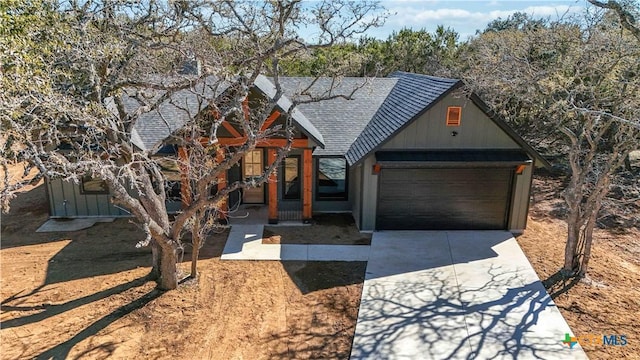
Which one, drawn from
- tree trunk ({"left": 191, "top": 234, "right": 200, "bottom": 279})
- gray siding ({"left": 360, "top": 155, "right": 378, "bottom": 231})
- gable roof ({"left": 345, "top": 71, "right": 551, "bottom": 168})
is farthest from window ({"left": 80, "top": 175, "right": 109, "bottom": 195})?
gray siding ({"left": 360, "top": 155, "right": 378, "bottom": 231})

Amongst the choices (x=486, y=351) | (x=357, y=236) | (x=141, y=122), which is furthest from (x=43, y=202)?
(x=486, y=351)

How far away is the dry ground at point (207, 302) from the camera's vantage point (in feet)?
29.0

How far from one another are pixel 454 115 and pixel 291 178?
19.1ft

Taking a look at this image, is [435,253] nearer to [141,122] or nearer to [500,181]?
[500,181]

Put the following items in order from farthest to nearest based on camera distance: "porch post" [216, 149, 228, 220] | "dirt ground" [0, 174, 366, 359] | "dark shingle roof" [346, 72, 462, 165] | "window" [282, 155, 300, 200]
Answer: "window" [282, 155, 300, 200] → "porch post" [216, 149, 228, 220] → "dark shingle roof" [346, 72, 462, 165] → "dirt ground" [0, 174, 366, 359]

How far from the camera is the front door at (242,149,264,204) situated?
1609cm

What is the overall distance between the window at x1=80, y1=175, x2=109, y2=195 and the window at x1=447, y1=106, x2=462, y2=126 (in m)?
11.5

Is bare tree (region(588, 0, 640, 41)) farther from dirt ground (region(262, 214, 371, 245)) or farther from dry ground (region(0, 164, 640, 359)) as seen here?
dirt ground (region(262, 214, 371, 245))

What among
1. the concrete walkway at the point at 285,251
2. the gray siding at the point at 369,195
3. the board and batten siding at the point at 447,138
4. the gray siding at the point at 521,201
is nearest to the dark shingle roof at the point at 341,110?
the gray siding at the point at 369,195

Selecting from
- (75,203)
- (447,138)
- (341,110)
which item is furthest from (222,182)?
(447,138)

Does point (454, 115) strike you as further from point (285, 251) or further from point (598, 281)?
point (285, 251)

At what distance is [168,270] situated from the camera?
10.5 m

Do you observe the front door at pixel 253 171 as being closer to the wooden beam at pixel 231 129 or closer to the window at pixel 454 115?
the wooden beam at pixel 231 129

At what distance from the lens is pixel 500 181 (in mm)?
14359
